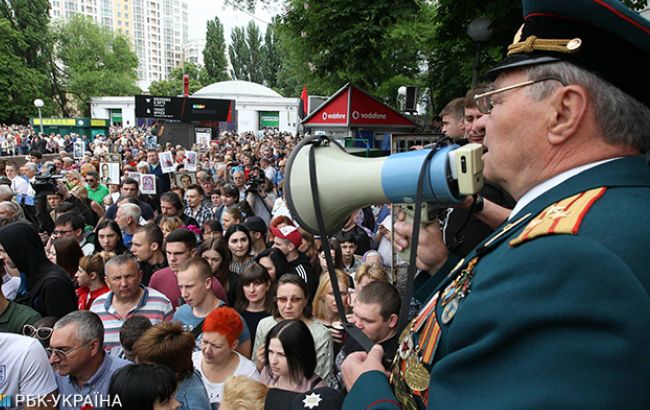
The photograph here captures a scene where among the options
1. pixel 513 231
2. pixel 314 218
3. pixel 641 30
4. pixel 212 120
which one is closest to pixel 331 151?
pixel 314 218

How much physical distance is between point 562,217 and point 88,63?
7021cm

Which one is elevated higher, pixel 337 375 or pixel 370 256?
pixel 370 256

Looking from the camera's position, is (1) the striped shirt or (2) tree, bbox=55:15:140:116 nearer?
(1) the striped shirt

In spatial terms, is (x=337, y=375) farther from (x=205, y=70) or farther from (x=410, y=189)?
(x=205, y=70)

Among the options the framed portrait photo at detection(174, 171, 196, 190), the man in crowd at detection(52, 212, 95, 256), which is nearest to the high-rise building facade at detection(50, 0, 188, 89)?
the framed portrait photo at detection(174, 171, 196, 190)

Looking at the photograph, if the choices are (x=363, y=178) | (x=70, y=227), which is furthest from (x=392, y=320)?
(x=70, y=227)

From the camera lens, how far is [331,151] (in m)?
1.66

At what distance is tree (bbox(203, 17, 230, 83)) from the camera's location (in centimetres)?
8438

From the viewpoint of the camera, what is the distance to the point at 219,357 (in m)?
3.42

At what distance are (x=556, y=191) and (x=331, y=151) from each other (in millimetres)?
737

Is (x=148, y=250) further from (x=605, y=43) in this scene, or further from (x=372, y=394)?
(x=605, y=43)

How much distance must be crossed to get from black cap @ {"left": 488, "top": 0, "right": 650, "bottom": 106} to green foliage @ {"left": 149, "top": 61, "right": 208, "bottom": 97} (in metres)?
68.1

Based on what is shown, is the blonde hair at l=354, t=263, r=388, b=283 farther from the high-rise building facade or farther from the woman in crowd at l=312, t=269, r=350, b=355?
the high-rise building facade

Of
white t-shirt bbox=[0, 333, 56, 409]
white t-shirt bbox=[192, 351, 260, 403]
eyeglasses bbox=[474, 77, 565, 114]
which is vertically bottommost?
white t-shirt bbox=[192, 351, 260, 403]
